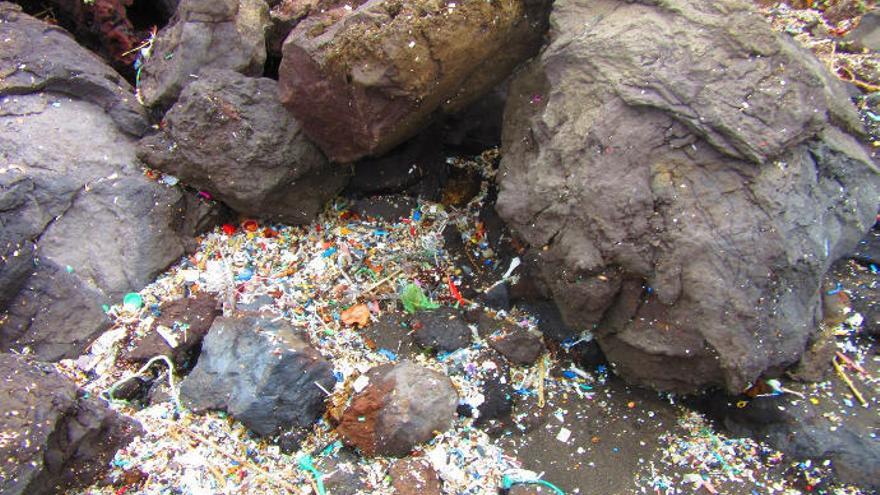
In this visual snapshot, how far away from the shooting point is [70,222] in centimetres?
298

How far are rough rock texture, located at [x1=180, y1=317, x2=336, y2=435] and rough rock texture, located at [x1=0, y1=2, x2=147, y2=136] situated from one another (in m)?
1.41

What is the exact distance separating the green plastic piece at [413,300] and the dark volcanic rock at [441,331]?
0.06 meters

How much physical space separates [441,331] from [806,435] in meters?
1.44

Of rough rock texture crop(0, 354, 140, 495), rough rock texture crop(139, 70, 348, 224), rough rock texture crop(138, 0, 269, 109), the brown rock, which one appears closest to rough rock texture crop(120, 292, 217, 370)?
rough rock texture crop(0, 354, 140, 495)

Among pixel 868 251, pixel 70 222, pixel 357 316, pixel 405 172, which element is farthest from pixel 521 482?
pixel 70 222

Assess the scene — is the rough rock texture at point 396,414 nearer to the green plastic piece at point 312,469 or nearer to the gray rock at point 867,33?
the green plastic piece at point 312,469

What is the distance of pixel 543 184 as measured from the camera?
8.06 ft

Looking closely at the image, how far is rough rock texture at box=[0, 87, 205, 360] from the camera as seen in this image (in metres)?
2.79

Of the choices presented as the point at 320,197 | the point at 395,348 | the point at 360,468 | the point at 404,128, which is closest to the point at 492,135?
the point at 404,128

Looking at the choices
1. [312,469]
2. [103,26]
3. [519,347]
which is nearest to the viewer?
[312,469]

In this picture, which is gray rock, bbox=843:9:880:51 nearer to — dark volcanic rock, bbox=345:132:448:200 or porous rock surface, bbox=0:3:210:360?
dark volcanic rock, bbox=345:132:448:200

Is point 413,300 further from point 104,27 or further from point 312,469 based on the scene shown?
point 104,27

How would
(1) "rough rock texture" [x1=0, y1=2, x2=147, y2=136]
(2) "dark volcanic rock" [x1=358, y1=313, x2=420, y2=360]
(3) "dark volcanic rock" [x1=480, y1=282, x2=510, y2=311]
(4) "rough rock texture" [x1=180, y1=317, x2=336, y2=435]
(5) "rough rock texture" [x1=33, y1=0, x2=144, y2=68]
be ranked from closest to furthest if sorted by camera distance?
(4) "rough rock texture" [x1=180, y1=317, x2=336, y2=435] < (2) "dark volcanic rock" [x1=358, y1=313, x2=420, y2=360] < (3) "dark volcanic rock" [x1=480, y1=282, x2=510, y2=311] < (1) "rough rock texture" [x1=0, y1=2, x2=147, y2=136] < (5) "rough rock texture" [x1=33, y1=0, x2=144, y2=68]

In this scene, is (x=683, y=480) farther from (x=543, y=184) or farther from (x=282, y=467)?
(x=282, y=467)
